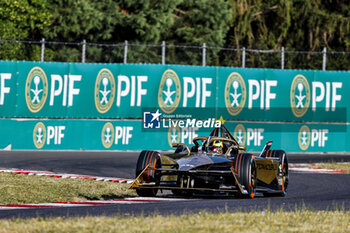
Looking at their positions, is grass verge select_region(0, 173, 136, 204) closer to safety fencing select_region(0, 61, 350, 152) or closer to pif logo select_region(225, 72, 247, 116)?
safety fencing select_region(0, 61, 350, 152)

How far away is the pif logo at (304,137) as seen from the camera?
80.8ft

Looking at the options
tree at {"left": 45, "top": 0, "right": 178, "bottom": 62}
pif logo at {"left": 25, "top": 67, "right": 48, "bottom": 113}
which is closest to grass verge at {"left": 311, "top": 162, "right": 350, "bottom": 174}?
pif logo at {"left": 25, "top": 67, "right": 48, "bottom": 113}

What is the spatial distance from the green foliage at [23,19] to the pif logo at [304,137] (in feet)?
36.2

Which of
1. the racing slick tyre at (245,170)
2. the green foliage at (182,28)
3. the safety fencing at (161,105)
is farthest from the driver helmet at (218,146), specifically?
the green foliage at (182,28)

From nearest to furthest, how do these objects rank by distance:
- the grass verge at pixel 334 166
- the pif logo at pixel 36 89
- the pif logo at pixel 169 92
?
1. the grass verge at pixel 334 166
2. the pif logo at pixel 36 89
3. the pif logo at pixel 169 92

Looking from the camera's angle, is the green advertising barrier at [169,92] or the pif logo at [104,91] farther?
the pif logo at [104,91]

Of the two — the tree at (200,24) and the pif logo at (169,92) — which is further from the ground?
the tree at (200,24)

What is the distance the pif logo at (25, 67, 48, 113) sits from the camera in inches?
886

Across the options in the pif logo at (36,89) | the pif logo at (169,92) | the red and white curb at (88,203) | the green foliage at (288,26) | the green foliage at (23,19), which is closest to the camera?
the red and white curb at (88,203)

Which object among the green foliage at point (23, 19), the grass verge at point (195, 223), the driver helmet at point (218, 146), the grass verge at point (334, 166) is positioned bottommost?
the grass verge at point (334, 166)

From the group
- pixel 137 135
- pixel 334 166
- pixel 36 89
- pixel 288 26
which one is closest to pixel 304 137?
pixel 334 166

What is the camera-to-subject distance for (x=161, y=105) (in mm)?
23328

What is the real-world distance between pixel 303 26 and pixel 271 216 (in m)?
32.6

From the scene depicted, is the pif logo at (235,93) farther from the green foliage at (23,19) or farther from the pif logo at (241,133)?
the green foliage at (23,19)
